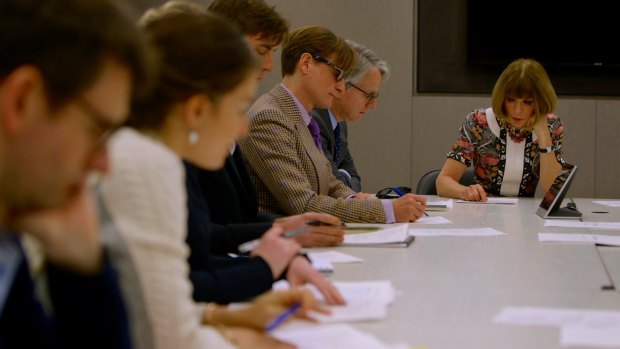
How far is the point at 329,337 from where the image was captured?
4.78 ft

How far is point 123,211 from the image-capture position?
1209mm

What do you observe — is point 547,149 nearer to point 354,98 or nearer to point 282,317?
point 354,98

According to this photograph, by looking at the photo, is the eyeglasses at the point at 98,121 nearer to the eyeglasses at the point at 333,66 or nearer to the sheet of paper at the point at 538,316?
the sheet of paper at the point at 538,316

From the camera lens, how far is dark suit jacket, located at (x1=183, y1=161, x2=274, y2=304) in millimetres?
1680

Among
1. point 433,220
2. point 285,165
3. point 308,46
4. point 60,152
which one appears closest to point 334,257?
point 285,165

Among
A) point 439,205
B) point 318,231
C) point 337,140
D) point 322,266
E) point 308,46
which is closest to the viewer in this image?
point 322,266

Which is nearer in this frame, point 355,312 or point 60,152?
point 60,152

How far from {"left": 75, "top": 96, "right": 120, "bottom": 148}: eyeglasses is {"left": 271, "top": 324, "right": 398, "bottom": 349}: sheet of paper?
612 millimetres

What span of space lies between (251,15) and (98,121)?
173 centimetres

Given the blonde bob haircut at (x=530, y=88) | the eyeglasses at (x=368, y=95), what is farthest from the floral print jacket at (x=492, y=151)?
the eyeglasses at (x=368, y=95)

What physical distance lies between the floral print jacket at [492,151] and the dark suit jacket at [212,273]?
8.59ft

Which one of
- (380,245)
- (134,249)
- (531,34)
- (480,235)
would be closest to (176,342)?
(134,249)

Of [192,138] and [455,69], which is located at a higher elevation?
[192,138]

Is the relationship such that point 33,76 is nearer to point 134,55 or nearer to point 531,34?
point 134,55
